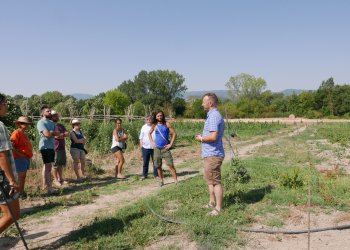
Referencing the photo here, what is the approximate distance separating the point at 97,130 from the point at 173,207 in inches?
417

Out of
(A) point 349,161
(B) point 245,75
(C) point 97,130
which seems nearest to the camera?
(A) point 349,161

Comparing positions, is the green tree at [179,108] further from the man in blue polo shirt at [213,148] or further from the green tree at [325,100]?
the man in blue polo shirt at [213,148]

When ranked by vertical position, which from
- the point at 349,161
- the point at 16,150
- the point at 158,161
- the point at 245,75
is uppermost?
the point at 245,75

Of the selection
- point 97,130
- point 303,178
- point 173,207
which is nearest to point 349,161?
point 303,178

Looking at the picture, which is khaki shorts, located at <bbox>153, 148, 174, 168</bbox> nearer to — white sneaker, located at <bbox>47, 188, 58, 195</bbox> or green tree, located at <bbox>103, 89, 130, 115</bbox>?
white sneaker, located at <bbox>47, 188, 58, 195</bbox>

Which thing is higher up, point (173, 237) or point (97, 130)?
point (97, 130)

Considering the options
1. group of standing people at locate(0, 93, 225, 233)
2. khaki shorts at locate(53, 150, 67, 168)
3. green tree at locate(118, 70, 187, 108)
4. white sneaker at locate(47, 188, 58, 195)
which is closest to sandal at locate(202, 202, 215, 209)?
group of standing people at locate(0, 93, 225, 233)

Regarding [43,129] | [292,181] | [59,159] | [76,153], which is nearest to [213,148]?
[292,181]

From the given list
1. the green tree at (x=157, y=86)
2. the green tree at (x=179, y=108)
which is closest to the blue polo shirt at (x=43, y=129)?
the green tree at (x=179, y=108)

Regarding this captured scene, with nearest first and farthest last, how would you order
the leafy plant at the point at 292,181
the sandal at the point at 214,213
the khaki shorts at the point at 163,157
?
the sandal at the point at 214,213
the leafy plant at the point at 292,181
the khaki shorts at the point at 163,157

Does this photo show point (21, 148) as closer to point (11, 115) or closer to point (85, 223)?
point (85, 223)

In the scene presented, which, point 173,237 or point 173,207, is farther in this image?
point 173,207

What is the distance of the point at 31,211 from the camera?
19.1 ft

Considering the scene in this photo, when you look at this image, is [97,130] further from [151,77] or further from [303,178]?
[151,77]
